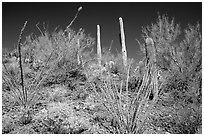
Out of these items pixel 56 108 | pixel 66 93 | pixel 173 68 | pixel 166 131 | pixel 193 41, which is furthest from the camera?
pixel 193 41

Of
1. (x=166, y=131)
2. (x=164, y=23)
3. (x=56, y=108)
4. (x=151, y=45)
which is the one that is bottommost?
(x=166, y=131)

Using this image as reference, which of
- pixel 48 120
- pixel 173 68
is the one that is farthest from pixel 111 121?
pixel 173 68

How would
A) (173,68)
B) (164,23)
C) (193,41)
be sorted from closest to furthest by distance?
(173,68) → (193,41) → (164,23)

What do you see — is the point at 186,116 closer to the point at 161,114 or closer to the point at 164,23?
the point at 161,114

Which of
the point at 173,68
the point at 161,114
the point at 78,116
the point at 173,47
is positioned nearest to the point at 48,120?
the point at 78,116

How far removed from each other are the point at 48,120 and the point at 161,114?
258 cm

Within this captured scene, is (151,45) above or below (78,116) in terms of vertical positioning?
above

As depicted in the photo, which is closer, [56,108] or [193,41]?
[56,108]

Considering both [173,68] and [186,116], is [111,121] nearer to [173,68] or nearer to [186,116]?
[186,116]

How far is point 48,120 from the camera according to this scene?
4469mm

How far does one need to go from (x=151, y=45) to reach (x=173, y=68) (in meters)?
3.15

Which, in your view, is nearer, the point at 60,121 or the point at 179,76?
the point at 60,121

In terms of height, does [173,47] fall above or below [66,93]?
above

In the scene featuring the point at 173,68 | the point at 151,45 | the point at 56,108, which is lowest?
the point at 56,108
